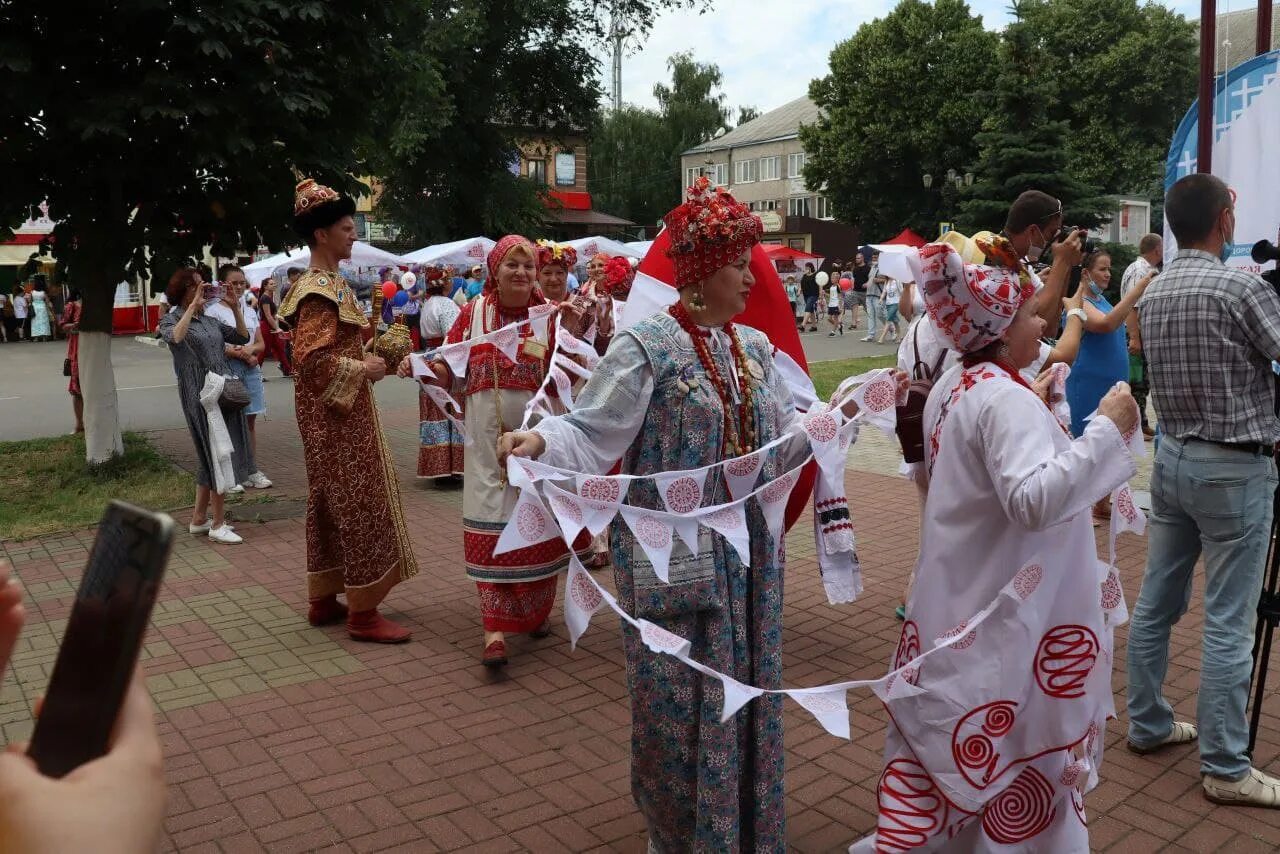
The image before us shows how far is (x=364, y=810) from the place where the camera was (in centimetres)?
386

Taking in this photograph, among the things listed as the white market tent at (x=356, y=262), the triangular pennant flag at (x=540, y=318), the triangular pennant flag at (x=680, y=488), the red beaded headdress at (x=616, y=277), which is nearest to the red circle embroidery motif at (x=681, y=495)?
the triangular pennant flag at (x=680, y=488)

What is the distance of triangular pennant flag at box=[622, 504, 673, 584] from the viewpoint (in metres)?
3.06

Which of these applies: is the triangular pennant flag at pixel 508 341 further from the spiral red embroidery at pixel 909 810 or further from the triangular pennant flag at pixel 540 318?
the spiral red embroidery at pixel 909 810

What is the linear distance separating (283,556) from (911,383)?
5299 mm

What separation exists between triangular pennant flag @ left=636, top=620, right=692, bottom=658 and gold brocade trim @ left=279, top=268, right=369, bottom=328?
307 cm

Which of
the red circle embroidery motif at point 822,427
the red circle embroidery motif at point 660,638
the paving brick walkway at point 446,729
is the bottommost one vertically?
the paving brick walkway at point 446,729

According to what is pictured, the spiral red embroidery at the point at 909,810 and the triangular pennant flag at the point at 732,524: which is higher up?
→ the triangular pennant flag at the point at 732,524

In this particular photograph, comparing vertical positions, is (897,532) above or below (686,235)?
below

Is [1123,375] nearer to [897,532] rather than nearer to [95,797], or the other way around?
[897,532]

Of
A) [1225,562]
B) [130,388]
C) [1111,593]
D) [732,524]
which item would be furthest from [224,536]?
[130,388]

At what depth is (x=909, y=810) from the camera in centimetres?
310

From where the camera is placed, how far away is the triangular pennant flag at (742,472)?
320 cm

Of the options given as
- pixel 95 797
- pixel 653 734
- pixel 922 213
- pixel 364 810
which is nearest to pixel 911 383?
pixel 653 734

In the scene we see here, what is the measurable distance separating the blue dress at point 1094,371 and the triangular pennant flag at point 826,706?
16.3 feet
